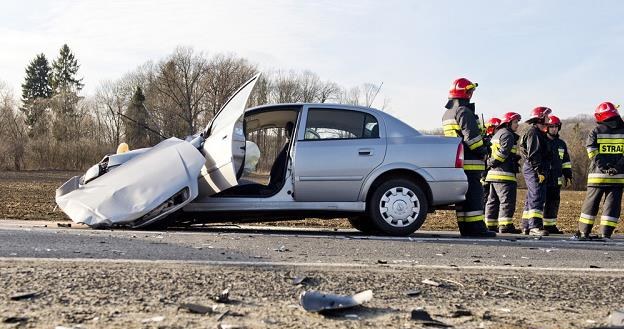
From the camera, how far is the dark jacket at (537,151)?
929 centimetres

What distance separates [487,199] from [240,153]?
5088mm

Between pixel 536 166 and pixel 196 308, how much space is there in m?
7.45

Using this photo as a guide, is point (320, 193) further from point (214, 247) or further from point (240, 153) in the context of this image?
point (214, 247)

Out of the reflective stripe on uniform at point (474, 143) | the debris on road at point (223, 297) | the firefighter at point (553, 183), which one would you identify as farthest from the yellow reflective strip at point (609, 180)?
the debris on road at point (223, 297)

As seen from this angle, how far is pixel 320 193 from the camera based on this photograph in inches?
279

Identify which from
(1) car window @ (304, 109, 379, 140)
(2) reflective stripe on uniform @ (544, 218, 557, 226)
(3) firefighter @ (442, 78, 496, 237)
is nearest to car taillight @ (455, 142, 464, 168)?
(3) firefighter @ (442, 78, 496, 237)

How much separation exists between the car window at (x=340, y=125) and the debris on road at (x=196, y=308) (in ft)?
14.3

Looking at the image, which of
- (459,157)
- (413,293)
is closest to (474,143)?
(459,157)

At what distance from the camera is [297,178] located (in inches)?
277

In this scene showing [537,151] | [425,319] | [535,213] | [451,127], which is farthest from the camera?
[537,151]

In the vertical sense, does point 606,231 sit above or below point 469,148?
below

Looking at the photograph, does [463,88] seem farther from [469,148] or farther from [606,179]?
[606,179]

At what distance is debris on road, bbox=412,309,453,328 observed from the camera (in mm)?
2889

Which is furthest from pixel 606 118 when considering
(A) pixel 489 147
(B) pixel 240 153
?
(B) pixel 240 153
